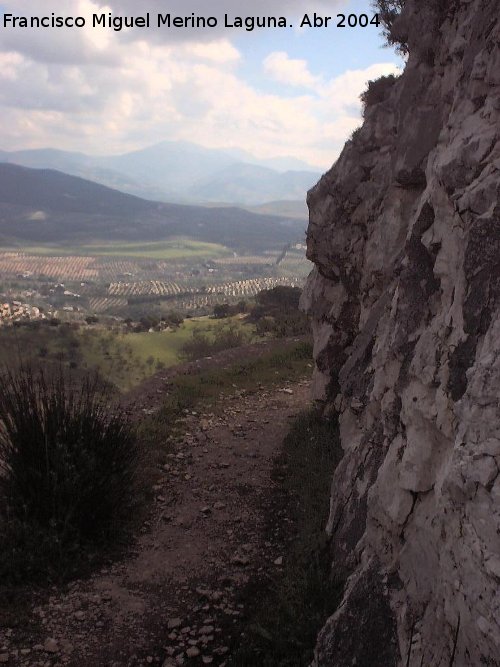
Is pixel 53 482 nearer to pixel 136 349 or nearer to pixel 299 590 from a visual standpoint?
pixel 299 590

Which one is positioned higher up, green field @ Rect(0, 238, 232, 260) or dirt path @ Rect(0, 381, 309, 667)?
green field @ Rect(0, 238, 232, 260)

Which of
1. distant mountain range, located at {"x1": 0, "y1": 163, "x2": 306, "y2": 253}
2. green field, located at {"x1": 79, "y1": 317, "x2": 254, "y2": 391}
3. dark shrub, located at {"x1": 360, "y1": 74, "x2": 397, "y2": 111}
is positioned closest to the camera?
dark shrub, located at {"x1": 360, "y1": 74, "x2": 397, "y2": 111}

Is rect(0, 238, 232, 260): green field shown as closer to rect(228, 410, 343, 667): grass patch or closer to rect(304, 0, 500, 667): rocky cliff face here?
rect(228, 410, 343, 667): grass patch

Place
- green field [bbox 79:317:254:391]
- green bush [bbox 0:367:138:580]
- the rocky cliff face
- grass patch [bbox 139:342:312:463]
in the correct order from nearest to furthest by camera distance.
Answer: the rocky cliff face
green bush [bbox 0:367:138:580]
grass patch [bbox 139:342:312:463]
green field [bbox 79:317:254:391]

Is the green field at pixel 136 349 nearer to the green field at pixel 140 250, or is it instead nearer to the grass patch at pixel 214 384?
the grass patch at pixel 214 384

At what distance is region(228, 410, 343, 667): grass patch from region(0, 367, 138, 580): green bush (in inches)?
89.4

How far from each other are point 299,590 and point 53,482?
323 cm

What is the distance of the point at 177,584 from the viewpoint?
6621 millimetres

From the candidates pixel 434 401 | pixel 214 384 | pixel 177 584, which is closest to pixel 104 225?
pixel 214 384

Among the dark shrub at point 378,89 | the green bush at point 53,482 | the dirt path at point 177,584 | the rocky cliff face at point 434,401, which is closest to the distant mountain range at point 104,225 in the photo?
the dark shrub at point 378,89

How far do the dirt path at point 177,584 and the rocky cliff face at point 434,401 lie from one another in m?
1.42

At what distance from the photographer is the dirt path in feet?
18.2

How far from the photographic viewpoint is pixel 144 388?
1367cm

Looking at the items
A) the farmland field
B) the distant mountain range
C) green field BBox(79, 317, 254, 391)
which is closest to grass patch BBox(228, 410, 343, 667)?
green field BBox(79, 317, 254, 391)
